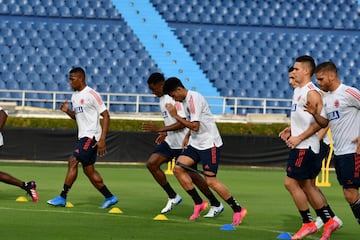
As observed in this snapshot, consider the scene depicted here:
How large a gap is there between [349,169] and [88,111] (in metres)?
4.98

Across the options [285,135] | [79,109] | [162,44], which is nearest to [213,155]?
[285,135]

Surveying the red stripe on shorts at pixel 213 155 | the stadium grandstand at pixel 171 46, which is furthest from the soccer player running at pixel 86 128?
the stadium grandstand at pixel 171 46

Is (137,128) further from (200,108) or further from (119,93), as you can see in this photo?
(200,108)

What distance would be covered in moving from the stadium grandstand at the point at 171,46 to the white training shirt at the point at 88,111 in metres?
16.3

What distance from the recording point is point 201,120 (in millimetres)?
12289

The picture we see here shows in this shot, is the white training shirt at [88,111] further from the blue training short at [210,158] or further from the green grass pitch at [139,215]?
the blue training short at [210,158]

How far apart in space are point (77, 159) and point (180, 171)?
1870 millimetres

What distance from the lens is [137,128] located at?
2814 centimetres

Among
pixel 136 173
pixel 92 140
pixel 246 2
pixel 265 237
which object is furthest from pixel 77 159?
pixel 246 2

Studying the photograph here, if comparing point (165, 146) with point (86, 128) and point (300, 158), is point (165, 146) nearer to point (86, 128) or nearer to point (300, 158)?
point (86, 128)

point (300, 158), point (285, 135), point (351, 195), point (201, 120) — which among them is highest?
point (201, 120)

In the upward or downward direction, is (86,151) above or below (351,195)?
above

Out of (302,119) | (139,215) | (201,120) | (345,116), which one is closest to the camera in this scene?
(345,116)

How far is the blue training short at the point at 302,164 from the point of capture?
34.1ft
